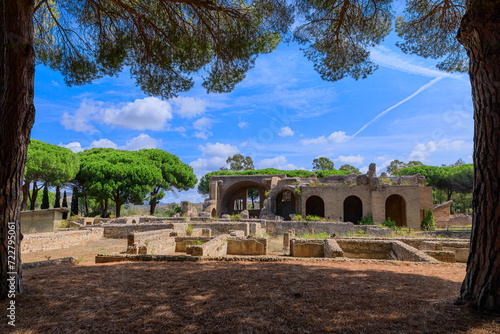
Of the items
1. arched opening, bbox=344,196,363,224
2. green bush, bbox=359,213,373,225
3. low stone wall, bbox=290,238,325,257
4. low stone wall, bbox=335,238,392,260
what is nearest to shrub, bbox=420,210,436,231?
green bush, bbox=359,213,373,225

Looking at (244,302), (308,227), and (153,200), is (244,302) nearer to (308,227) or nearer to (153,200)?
(308,227)

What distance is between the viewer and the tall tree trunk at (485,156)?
3.10 metres

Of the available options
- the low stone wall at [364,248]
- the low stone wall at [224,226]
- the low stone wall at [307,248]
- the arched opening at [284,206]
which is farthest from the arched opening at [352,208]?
the low stone wall at [307,248]

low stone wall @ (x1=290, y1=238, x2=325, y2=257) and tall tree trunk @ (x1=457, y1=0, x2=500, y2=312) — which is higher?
tall tree trunk @ (x1=457, y1=0, x2=500, y2=312)

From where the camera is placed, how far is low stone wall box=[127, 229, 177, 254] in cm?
899

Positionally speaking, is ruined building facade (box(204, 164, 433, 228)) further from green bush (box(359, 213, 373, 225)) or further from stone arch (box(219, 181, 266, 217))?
stone arch (box(219, 181, 266, 217))

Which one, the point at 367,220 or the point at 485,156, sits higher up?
the point at 485,156

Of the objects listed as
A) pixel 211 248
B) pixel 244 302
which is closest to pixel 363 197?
pixel 211 248

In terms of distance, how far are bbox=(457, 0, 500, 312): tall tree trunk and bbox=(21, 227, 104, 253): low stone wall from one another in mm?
14219

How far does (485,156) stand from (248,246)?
8.29m

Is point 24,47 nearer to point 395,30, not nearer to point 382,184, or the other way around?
point 395,30

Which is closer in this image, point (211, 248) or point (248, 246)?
point (211, 248)

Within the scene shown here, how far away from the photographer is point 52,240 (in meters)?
12.4

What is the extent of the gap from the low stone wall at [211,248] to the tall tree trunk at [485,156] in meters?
6.16
